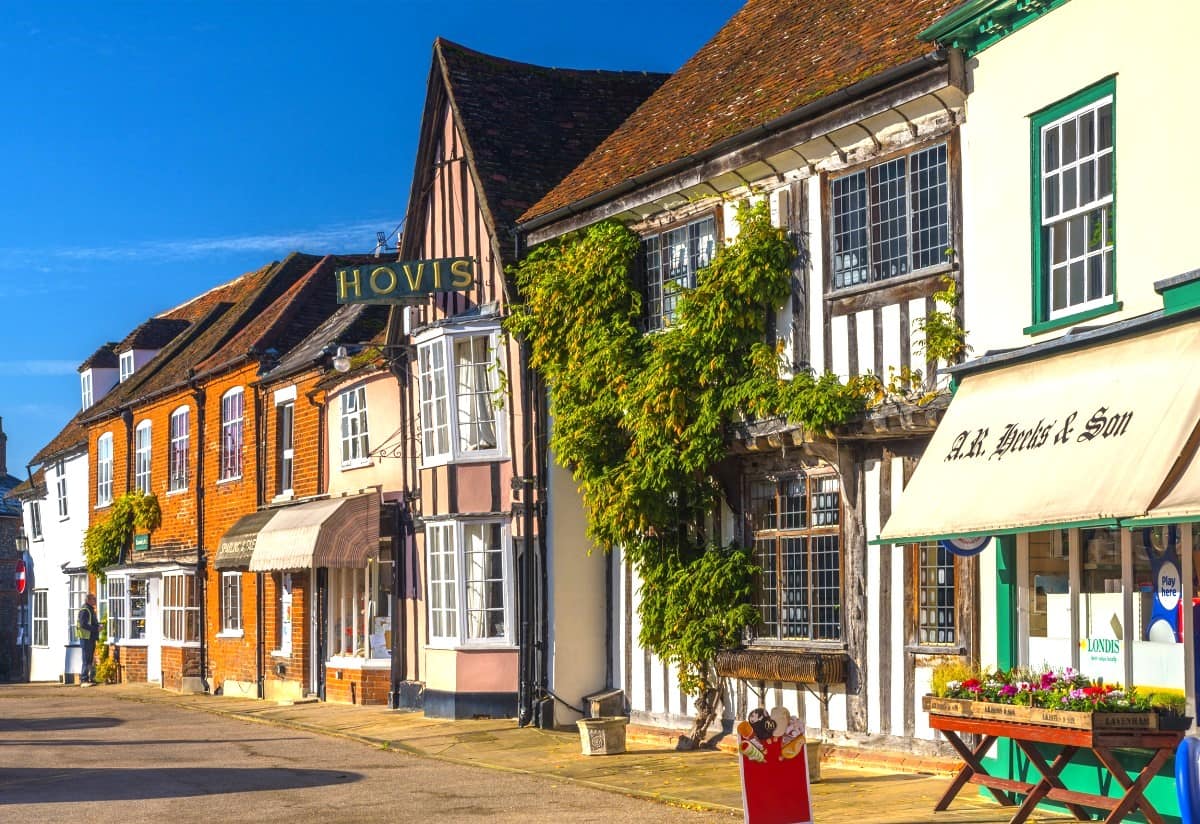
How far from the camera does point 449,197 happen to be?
2359cm

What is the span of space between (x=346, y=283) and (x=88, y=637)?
20.4m

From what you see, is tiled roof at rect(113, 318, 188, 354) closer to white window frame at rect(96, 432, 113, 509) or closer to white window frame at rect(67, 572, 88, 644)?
white window frame at rect(96, 432, 113, 509)

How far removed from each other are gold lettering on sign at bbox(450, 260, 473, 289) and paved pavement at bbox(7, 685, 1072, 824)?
5900 mm

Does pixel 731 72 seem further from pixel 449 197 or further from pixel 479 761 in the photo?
pixel 479 761

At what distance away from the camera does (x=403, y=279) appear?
896 inches

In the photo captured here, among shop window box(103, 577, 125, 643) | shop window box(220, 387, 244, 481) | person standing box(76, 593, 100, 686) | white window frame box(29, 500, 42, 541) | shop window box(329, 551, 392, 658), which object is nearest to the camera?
shop window box(329, 551, 392, 658)

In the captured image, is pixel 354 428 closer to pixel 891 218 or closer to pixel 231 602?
pixel 231 602

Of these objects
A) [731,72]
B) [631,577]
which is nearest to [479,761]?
[631,577]

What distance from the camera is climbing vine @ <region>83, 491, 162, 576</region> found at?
37.4 meters

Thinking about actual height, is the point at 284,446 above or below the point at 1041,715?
above

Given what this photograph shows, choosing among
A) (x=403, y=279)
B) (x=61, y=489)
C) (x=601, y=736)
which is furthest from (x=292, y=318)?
(x=601, y=736)

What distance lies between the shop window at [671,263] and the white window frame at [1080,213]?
18.1 ft

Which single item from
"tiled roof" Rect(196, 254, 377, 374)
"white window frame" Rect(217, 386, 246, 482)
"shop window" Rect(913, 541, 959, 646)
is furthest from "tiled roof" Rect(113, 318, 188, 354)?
"shop window" Rect(913, 541, 959, 646)

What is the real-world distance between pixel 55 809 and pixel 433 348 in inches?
389
